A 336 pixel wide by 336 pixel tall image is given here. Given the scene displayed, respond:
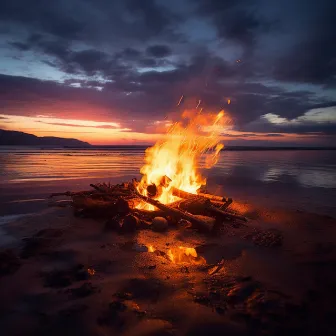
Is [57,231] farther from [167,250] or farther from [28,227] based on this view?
[167,250]

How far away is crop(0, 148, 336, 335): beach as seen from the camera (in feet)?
12.6

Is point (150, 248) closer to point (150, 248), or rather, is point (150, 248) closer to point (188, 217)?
point (150, 248)

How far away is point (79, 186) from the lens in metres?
16.9

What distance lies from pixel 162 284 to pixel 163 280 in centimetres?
16

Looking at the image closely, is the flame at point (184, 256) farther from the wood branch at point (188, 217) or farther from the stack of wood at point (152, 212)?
the stack of wood at point (152, 212)

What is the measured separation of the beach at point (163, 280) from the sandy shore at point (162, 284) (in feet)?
0.06

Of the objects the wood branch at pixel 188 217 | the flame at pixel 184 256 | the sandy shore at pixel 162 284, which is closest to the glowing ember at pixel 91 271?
the sandy shore at pixel 162 284

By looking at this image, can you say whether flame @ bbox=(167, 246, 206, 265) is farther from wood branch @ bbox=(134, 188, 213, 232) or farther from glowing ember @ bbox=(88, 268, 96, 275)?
glowing ember @ bbox=(88, 268, 96, 275)

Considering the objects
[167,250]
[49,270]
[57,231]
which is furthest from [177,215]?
[49,270]

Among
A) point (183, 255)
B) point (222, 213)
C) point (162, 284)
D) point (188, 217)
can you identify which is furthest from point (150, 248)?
point (222, 213)

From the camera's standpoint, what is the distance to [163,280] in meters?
5.11

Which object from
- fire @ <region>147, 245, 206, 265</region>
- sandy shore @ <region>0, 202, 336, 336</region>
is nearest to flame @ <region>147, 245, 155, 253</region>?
fire @ <region>147, 245, 206, 265</region>

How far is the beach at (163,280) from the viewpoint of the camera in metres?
3.83

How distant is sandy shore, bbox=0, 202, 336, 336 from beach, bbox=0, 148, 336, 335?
0.02 m
